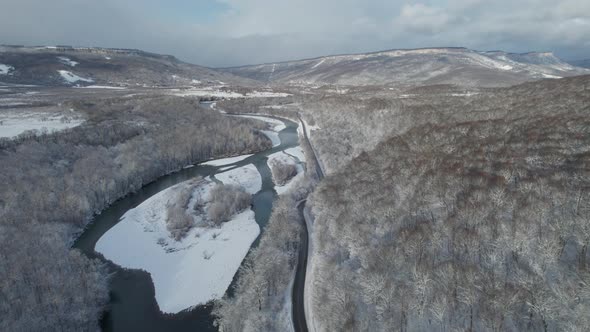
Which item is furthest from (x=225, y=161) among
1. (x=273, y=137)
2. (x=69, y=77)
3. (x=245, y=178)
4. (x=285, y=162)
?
(x=69, y=77)

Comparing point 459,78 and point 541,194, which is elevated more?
point 459,78

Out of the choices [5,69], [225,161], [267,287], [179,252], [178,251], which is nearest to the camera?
[267,287]

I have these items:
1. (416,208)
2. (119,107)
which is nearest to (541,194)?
(416,208)

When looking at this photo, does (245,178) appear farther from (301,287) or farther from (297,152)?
(301,287)

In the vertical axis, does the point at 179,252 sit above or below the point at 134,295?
above

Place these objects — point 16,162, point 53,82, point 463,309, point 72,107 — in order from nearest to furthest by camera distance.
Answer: point 463,309 → point 16,162 → point 72,107 → point 53,82

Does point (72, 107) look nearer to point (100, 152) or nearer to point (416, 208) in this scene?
point (100, 152)
